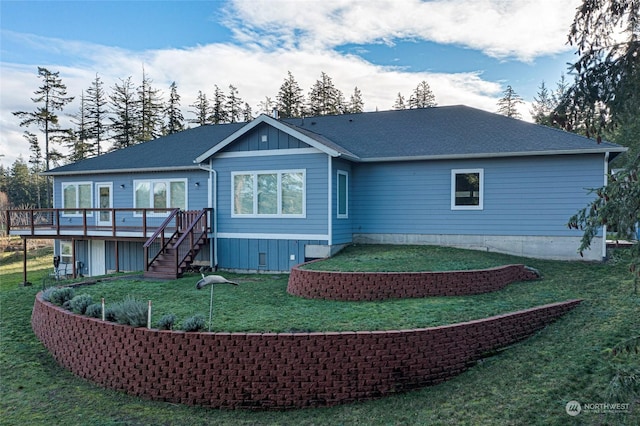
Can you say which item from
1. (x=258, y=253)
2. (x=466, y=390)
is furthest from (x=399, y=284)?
(x=258, y=253)

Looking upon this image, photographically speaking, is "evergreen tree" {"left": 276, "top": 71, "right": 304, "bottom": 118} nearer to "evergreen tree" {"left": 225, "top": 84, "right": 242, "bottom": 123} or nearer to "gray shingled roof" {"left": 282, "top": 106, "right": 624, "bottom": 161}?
"evergreen tree" {"left": 225, "top": 84, "right": 242, "bottom": 123}

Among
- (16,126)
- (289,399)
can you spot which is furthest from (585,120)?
(16,126)

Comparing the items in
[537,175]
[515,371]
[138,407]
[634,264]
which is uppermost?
[537,175]

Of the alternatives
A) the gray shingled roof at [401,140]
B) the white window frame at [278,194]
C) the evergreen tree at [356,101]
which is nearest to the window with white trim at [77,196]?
the gray shingled roof at [401,140]

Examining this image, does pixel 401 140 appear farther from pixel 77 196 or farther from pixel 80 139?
pixel 80 139

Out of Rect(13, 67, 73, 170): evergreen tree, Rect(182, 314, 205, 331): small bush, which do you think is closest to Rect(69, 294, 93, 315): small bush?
Rect(182, 314, 205, 331): small bush

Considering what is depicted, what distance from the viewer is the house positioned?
11.8 meters

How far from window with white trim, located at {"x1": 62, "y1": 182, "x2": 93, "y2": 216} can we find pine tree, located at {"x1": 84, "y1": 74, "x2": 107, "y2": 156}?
2585 cm

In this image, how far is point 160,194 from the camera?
1584 centimetres

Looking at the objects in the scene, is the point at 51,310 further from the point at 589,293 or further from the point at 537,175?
the point at 537,175

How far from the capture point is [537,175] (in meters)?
11.9

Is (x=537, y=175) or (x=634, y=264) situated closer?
(x=634, y=264)

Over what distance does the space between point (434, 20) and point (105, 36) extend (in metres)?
12.3

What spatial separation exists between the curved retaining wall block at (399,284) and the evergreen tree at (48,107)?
111 ft
